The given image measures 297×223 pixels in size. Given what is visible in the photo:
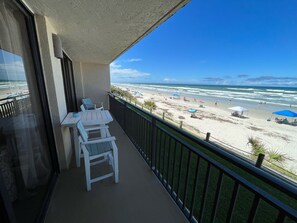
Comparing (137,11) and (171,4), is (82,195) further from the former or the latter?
(171,4)

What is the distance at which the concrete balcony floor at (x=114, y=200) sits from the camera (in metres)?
1.37

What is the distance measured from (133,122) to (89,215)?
1784 millimetres

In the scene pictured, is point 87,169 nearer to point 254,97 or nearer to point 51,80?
point 51,80

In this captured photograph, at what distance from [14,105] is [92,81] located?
4.94 meters

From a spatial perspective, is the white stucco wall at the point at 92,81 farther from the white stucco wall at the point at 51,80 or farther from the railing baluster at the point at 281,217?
the railing baluster at the point at 281,217

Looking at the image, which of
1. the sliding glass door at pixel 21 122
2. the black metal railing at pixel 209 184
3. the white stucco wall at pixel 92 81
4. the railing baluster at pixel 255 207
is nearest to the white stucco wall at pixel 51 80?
the sliding glass door at pixel 21 122

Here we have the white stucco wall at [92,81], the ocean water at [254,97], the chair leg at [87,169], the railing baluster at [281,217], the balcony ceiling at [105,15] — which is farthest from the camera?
the ocean water at [254,97]

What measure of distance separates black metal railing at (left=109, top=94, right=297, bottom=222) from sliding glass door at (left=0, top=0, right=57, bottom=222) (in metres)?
1.32

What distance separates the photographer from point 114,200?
1556 mm

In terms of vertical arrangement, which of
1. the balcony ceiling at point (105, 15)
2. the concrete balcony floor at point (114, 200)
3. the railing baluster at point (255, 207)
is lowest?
the concrete balcony floor at point (114, 200)

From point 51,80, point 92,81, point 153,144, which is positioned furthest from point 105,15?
point 92,81

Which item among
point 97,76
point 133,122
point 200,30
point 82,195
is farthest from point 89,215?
point 200,30

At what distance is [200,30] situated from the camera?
21.9 m

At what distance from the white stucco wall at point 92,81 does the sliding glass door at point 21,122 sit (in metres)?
4.20
